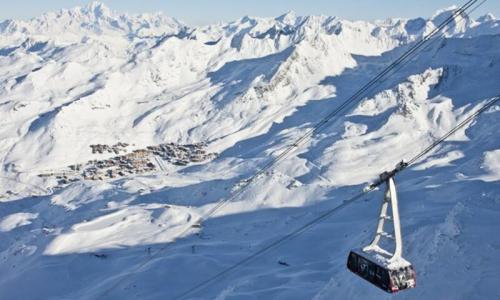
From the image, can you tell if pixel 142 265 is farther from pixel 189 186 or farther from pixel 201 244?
pixel 189 186

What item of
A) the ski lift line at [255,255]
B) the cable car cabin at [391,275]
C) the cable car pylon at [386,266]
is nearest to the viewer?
the cable car pylon at [386,266]

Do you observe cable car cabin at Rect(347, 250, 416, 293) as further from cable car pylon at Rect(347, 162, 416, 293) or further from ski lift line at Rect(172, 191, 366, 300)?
ski lift line at Rect(172, 191, 366, 300)

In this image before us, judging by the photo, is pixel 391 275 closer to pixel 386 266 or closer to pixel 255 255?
pixel 386 266

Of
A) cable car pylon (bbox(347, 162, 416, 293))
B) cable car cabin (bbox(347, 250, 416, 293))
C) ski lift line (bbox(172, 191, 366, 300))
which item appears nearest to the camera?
cable car pylon (bbox(347, 162, 416, 293))

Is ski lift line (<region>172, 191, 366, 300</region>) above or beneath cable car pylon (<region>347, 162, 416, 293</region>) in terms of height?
beneath

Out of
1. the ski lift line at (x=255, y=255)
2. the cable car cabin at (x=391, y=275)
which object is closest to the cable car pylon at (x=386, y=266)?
the cable car cabin at (x=391, y=275)

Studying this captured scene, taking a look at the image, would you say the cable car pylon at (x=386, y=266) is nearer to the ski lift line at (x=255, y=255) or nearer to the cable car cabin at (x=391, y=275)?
the cable car cabin at (x=391, y=275)

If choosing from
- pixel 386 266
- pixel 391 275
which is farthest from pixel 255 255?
pixel 391 275

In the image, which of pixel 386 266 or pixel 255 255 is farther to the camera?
pixel 255 255

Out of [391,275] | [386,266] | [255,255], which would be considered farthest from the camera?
[255,255]

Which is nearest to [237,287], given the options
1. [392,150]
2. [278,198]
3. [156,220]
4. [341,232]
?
[341,232]

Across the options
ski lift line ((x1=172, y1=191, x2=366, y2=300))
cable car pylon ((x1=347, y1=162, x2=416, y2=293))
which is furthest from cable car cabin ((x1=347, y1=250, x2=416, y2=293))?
ski lift line ((x1=172, y1=191, x2=366, y2=300))

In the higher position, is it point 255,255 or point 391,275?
point 391,275
